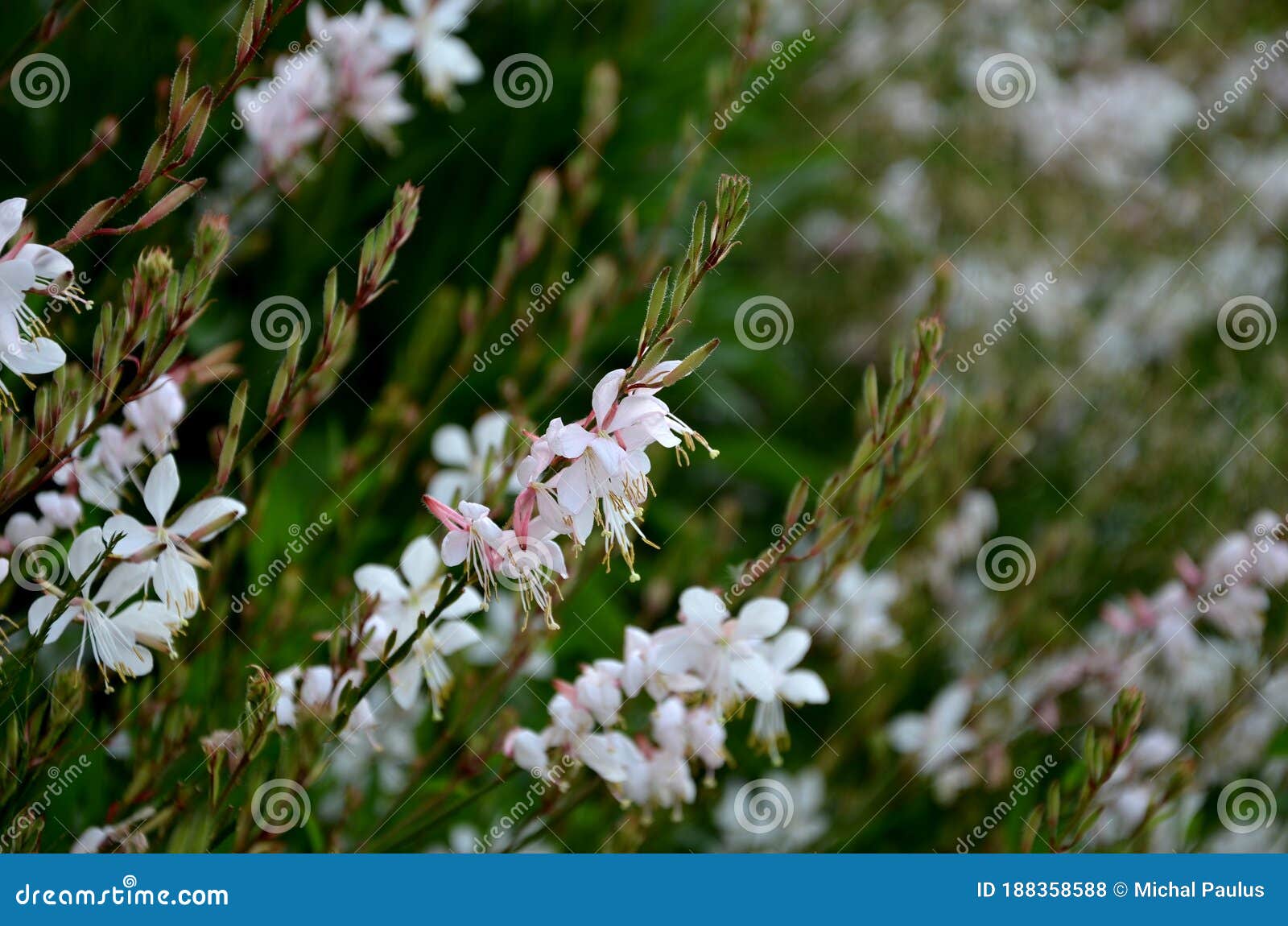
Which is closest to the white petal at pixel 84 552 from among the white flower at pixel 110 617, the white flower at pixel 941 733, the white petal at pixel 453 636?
the white flower at pixel 110 617

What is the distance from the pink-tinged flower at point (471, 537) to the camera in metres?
0.88

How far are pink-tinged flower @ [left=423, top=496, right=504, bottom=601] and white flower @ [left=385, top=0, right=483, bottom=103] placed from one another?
1.05 metres

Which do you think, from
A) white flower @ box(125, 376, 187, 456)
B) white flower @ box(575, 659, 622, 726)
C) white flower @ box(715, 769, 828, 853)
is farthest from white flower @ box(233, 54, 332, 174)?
white flower @ box(715, 769, 828, 853)

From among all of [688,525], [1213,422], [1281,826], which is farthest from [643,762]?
[1213,422]

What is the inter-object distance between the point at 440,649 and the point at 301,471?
113cm

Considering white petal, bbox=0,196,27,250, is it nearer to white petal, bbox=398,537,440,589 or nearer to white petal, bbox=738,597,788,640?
white petal, bbox=398,537,440,589

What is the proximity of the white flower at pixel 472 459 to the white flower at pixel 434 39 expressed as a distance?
614 millimetres

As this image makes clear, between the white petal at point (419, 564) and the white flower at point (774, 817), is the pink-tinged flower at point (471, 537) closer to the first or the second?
the white petal at point (419, 564)

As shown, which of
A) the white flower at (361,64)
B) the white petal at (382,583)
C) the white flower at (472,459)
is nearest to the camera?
the white petal at (382,583)

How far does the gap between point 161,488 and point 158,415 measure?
0.55 ft

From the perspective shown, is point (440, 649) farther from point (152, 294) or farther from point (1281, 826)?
point (1281, 826)

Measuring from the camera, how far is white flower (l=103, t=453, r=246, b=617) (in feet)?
3.14

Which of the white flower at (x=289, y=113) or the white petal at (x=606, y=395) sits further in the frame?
the white flower at (x=289, y=113)

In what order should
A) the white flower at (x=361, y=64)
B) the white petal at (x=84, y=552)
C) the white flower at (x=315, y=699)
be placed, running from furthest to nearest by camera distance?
the white flower at (x=361, y=64), the white flower at (x=315, y=699), the white petal at (x=84, y=552)
